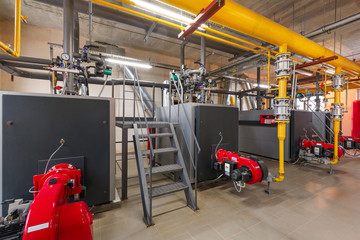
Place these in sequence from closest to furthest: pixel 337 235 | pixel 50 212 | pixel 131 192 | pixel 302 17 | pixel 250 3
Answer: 1. pixel 50 212
2. pixel 337 235
3. pixel 131 192
4. pixel 250 3
5. pixel 302 17

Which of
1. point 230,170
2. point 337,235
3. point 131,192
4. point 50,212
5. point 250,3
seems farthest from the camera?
point 250,3

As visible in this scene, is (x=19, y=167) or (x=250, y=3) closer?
(x=19, y=167)


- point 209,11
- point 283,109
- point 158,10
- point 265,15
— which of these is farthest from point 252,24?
point 265,15

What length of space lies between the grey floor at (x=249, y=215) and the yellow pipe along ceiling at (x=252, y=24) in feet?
8.49

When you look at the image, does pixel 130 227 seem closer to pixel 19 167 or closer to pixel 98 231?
pixel 98 231

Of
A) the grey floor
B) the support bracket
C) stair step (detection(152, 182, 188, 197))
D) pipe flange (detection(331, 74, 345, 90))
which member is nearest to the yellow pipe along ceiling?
the support bracket

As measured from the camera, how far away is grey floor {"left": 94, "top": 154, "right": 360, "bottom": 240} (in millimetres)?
1773

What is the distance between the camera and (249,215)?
2.10 meters

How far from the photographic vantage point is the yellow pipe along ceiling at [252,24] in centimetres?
186

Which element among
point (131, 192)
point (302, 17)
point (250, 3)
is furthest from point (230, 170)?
point (302, 17)

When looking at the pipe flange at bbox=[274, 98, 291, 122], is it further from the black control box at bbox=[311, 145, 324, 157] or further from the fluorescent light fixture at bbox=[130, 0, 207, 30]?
the fluorescent light fixture at bbox=[130, 0, 207, 30]

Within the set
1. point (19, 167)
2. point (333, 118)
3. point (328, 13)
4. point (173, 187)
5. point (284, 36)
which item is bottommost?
point (173, 187)

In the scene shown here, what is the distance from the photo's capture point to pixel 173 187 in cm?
227

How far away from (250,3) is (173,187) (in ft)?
14.4
